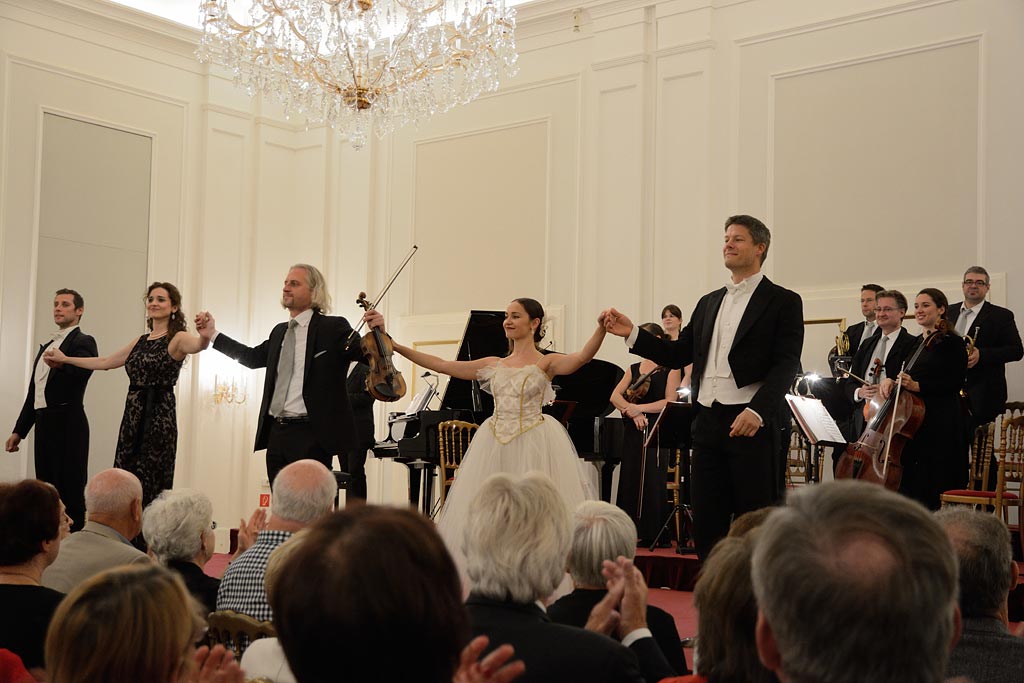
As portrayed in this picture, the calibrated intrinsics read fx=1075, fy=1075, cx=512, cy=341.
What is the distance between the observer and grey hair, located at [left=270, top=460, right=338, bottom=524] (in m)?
3.13

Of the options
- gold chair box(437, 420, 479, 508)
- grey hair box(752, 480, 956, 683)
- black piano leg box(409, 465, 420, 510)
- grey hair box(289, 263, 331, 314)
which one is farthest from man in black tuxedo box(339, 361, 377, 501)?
grey hair box(752, 480, 956, 683)

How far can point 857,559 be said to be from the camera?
102 centimetres

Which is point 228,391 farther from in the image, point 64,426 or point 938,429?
point 938,429

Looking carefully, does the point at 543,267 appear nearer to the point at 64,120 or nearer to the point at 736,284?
the point at 64,120

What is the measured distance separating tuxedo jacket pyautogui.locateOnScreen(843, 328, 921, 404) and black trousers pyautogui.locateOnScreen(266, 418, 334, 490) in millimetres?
3212

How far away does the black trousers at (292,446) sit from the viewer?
5.48 m

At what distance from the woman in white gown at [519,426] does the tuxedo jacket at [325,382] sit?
0.43 m

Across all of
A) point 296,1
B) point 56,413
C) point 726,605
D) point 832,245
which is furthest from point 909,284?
point 726,605

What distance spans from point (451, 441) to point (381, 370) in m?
1.68

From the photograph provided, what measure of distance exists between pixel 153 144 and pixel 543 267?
13.1ft

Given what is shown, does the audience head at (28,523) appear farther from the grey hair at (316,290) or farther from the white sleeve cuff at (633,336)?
the grey hair at (316,290)

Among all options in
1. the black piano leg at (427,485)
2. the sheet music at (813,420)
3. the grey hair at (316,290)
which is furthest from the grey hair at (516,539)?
the black piano leg at (427,485)

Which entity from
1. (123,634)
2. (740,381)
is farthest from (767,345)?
(123,634)

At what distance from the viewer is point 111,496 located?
11.0 ft
